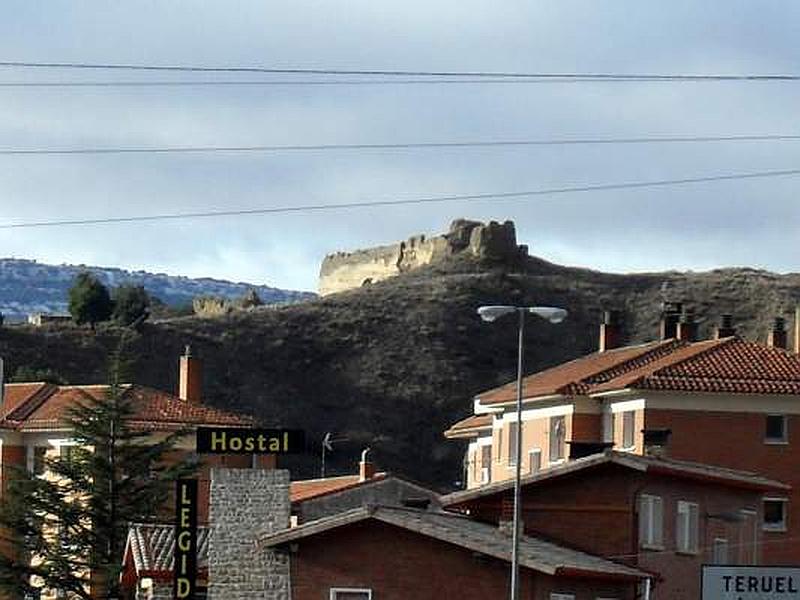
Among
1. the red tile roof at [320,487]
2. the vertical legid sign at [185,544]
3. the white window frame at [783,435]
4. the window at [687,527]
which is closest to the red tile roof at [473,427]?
the red tile roof at [320,487]

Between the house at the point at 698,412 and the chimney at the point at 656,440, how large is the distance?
0.23 feet

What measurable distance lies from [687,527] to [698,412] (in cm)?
1951

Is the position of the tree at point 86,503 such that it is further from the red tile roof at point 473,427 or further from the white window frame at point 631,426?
the red tile roof at point 473,427

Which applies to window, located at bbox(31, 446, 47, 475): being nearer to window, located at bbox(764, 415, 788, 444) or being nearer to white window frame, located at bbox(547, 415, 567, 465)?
white window frame, located at bbox(547, 415, 567, 465)

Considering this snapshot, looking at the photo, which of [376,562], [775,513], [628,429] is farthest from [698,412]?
[376,562]

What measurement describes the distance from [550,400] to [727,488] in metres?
24.6

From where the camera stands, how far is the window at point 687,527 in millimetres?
75312

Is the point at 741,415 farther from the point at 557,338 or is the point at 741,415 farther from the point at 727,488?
the point at 557,338

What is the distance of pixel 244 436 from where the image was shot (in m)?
70.2

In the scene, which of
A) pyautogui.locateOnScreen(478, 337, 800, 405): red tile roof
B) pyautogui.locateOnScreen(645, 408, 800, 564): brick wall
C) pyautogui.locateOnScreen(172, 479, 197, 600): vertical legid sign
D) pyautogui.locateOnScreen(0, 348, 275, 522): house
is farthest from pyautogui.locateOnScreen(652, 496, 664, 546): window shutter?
pyautogui.locateOnScreen(0, 348, 275, 522): house

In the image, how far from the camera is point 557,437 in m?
101

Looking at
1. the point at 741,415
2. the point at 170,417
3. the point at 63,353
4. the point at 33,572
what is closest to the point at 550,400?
the point at 741,415

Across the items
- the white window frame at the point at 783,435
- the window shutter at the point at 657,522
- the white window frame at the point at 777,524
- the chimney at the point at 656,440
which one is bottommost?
the window shutter at the point at 657,522

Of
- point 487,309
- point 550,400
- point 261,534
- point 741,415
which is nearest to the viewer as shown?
point 487,309
